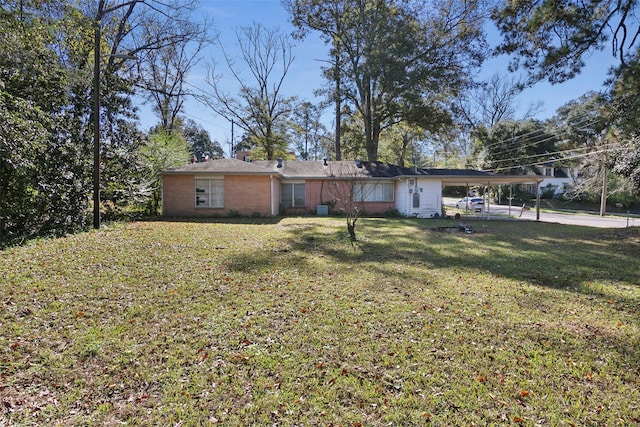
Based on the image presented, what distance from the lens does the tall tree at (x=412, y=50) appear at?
68.9 feet

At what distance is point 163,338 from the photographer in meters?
3.83

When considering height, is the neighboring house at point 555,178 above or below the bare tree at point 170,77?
below

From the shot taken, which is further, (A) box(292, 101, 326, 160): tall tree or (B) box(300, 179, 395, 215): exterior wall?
(A) box(292, 101, 326, 160): tall tree

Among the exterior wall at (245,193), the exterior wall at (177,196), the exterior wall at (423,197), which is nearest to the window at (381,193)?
the exterior wall at (423,197)

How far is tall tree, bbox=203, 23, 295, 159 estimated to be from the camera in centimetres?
3016

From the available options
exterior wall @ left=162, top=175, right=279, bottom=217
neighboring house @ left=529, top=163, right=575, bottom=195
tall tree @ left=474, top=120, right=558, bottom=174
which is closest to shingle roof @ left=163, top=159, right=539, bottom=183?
exterior wall @ left=162, top=175, right=279, bottom=217

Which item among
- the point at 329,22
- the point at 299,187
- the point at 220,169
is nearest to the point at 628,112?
the point at 299,187

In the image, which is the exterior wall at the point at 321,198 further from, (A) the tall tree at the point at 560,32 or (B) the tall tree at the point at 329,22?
(A) the tall tree at the point at 560,32

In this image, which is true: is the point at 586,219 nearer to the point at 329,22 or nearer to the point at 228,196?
the point at 329,22

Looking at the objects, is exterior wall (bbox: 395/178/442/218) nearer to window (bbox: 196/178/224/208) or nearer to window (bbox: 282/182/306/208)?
window (bbox: 282/182/306/208)

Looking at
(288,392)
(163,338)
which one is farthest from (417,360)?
(163,338)

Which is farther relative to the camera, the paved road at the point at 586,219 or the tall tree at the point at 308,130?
the tall tree at the point at 308,130

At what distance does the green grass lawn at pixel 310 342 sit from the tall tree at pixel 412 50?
17098 millimetres

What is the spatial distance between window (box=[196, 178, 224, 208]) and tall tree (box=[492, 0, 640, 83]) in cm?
1303
